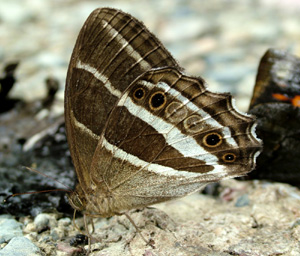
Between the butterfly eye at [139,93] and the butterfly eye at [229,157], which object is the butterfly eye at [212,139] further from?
the butterfly eye at [139,93]

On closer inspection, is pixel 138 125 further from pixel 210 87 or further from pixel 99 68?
pixel 210 87

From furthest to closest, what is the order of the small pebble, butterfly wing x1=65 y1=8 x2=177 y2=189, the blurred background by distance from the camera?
the blurred background → butterfly wing x1=65 y1=8 x2=177 y2=189 → the small pebble

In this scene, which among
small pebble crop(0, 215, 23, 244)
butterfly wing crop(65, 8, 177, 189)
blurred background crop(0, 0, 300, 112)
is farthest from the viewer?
blurred background crop(0, 0, 300, 112)

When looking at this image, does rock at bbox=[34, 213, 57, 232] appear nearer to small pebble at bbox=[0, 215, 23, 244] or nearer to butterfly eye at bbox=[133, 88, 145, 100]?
small pebble at bbox=[0, 215, 23, 244]

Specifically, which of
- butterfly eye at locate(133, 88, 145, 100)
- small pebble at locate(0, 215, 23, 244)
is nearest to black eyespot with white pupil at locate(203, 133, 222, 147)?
butterfly eye at locate(133, 88, 145, 100)

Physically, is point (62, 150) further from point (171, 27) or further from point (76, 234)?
point (171, 27)

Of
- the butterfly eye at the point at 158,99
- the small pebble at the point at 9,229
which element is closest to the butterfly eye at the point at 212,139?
the butterfly eye at the point at 158,99

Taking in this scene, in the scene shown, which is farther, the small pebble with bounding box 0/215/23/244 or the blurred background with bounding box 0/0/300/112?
the blurred background with bounding box 0/0/300/112
